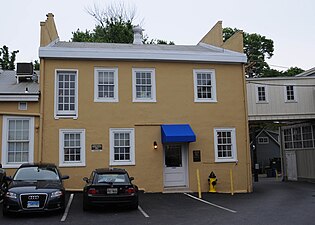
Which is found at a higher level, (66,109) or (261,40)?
(261,40)

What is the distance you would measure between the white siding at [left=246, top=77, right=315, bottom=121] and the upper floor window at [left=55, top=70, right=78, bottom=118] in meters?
10.3

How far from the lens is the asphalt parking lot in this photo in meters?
11.0

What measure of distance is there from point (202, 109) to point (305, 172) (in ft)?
39.6

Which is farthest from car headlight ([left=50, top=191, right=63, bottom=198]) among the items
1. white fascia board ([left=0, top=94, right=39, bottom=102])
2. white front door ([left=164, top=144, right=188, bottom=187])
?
white front door ([left=164, top=144, right=188, bottom=187])

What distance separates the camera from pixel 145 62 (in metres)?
18.4

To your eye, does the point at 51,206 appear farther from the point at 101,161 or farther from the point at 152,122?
the point at 152,122

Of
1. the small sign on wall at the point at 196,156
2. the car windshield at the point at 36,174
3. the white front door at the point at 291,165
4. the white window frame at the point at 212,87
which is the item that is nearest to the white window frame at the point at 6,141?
the car windshield at the point at 36,174

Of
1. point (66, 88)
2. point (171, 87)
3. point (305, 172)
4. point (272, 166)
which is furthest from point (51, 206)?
point (272, 166)

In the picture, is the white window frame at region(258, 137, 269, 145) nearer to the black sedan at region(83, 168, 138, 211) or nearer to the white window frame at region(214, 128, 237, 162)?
the white window frame at region(214, 128, 237, 162)

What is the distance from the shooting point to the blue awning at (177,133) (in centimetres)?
1698

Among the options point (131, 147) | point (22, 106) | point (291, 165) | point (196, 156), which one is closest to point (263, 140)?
point (291, 165)

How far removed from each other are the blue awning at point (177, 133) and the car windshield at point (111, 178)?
4441mm

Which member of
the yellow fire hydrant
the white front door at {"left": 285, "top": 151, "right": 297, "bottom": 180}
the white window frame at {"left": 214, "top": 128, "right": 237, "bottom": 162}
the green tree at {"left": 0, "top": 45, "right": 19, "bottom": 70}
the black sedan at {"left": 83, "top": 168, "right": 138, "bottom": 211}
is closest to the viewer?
the black sedan at {"left": 83, "top": 168, "right": 138, "bottom": 211}

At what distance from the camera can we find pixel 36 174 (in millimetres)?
12961
